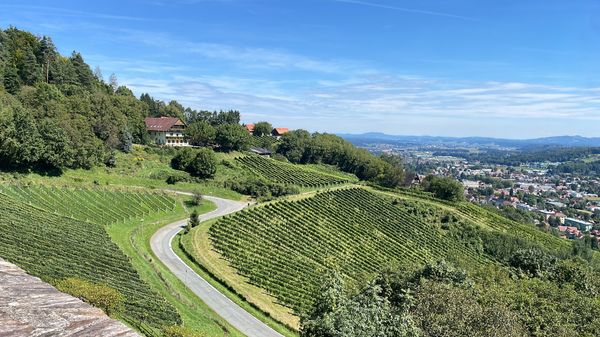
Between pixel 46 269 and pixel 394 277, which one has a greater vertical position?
pixel 46 269

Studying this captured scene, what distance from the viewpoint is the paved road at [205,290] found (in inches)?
1072

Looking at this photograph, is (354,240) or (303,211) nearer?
(354,240)

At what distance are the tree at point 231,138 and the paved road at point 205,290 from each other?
43.5 meters

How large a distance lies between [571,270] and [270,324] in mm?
25533

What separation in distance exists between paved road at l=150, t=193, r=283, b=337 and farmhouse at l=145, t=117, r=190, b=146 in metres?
48.4

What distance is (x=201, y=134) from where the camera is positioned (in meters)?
91.0

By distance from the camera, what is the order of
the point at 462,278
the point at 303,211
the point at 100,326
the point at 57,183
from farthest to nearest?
1. the point at 303,211
2. the point at 57,183
3. the point at 462,278
4. the point at 100,326

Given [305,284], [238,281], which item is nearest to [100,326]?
[238,281]

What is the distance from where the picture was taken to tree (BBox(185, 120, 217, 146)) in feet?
298

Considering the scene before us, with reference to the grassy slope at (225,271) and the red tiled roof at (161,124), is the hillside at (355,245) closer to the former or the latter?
the grassy slope at (225,271)

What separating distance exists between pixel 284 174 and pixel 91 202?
41449 millimetres

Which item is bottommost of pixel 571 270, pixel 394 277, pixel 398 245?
pixel 398 245

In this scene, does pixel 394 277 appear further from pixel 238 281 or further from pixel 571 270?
pixel 571 270

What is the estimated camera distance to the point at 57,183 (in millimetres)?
50500
